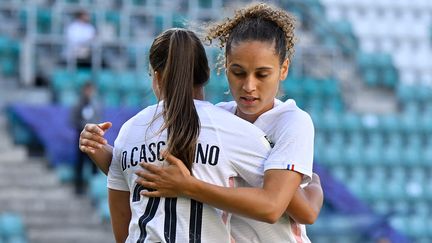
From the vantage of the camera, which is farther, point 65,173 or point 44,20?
point 44,20

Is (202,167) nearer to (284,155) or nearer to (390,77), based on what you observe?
(284,155)

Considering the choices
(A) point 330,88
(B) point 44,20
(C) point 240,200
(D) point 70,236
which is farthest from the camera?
(A) point 330,88

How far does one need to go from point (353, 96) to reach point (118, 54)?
10.0 ft

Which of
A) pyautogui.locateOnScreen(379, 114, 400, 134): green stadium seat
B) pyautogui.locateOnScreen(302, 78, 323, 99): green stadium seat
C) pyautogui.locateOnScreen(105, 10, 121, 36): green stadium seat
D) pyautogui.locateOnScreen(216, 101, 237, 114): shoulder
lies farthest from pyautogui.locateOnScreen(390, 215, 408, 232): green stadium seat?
pyautogui.locateOnScreen(216, 101, 237, 114): shoulder

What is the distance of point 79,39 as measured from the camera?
13.2 meters

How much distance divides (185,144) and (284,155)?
32 cm

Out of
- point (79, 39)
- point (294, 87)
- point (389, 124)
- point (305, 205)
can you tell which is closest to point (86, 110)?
point (79, 39)

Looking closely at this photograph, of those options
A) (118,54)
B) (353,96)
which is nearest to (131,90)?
(118,54)

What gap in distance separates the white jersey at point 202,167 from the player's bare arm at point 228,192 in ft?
0.17

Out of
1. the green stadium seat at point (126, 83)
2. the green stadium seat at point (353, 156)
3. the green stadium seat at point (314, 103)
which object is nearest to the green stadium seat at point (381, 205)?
the green stadium seat at point (353, 156)

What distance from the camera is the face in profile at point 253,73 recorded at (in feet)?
12.3

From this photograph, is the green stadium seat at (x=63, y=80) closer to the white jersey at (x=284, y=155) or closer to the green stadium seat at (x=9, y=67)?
the green stadium seat at (x=9, y=67)

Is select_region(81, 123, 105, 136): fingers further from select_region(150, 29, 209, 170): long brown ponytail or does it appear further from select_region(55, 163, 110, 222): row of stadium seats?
select_region(55, 163, 110, 222): row of stadium seats

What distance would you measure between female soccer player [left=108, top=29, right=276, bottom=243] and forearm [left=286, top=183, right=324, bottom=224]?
12 centimetres
